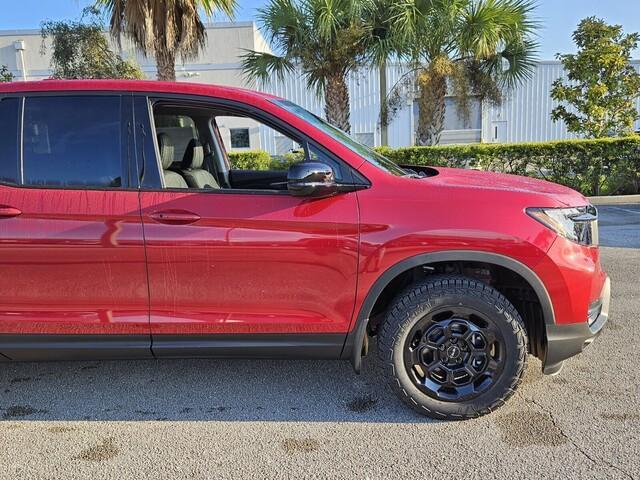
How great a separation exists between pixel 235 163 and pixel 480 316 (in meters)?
8.30

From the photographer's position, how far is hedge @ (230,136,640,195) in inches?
408

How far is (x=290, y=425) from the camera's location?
Answer: 2.76m

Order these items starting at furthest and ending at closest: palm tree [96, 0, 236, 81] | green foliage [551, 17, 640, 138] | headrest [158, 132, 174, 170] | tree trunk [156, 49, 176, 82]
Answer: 1. green foliage [551, 17, 640, 138]
2. tree trunk [156, 49, 176, 82]
3. palm tree [96, 0, 236, 81]
4. headrest [158, 132, 174, 170]

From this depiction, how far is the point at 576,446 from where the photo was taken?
2480 millimetres

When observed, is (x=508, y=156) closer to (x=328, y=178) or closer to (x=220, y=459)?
(x=328, y=178)

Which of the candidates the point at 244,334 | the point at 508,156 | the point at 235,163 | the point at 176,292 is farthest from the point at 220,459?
the point at 508,156

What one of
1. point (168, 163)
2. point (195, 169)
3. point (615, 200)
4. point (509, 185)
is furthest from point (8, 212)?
point (615, 200)

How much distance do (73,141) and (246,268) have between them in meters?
1.21

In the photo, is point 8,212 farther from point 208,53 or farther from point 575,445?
point 208,53

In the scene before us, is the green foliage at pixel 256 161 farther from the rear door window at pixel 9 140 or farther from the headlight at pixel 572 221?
the headlight at pixel 572 221

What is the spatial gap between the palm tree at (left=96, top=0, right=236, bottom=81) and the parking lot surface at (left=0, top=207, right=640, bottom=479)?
728 cm

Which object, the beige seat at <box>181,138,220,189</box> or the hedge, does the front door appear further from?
the hedge

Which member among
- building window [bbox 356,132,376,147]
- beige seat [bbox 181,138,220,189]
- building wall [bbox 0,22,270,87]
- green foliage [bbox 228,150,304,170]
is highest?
building wall [bbox 0,22,270,87]

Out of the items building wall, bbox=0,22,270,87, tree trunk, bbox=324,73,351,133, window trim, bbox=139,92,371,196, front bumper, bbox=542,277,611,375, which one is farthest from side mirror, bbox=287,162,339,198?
building wall, bbox=0,22,270,87
